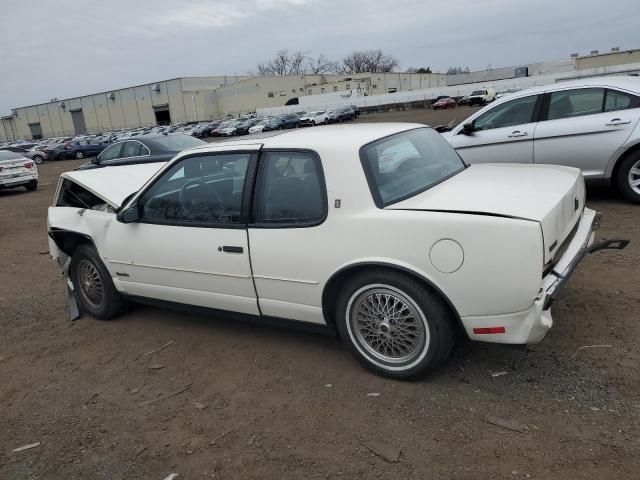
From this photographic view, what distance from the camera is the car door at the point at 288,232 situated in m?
3.49

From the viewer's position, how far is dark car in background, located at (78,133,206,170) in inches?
510

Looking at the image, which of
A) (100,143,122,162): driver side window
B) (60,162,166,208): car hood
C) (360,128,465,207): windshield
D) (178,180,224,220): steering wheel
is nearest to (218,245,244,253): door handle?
(178,180,224,220): steering wheel

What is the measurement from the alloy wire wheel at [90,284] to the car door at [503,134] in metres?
5.35

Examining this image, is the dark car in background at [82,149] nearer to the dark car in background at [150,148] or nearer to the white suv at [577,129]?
the dark car in background at [150,148]

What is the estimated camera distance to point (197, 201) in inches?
163

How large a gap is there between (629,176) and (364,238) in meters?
5.20

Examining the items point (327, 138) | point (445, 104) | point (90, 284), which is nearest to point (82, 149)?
point (90, 284)

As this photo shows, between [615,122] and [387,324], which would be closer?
[387,324]

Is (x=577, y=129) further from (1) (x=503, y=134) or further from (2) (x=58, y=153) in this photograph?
(2) (x=58, y=153)

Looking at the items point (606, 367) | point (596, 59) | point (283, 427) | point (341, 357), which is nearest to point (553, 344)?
point (606, 367)

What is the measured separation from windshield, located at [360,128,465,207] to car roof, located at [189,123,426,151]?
68 millimetres

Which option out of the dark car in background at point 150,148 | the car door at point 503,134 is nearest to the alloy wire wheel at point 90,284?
the car door at point 503,134

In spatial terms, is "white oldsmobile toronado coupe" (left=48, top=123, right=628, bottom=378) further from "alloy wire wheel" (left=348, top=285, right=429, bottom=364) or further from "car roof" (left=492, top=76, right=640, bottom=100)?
"car roof" (left=492, top=76, right=640, bottom=100)

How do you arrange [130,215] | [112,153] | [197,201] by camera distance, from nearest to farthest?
1. [197,201]
2. [130,215]
3. [112,153]
